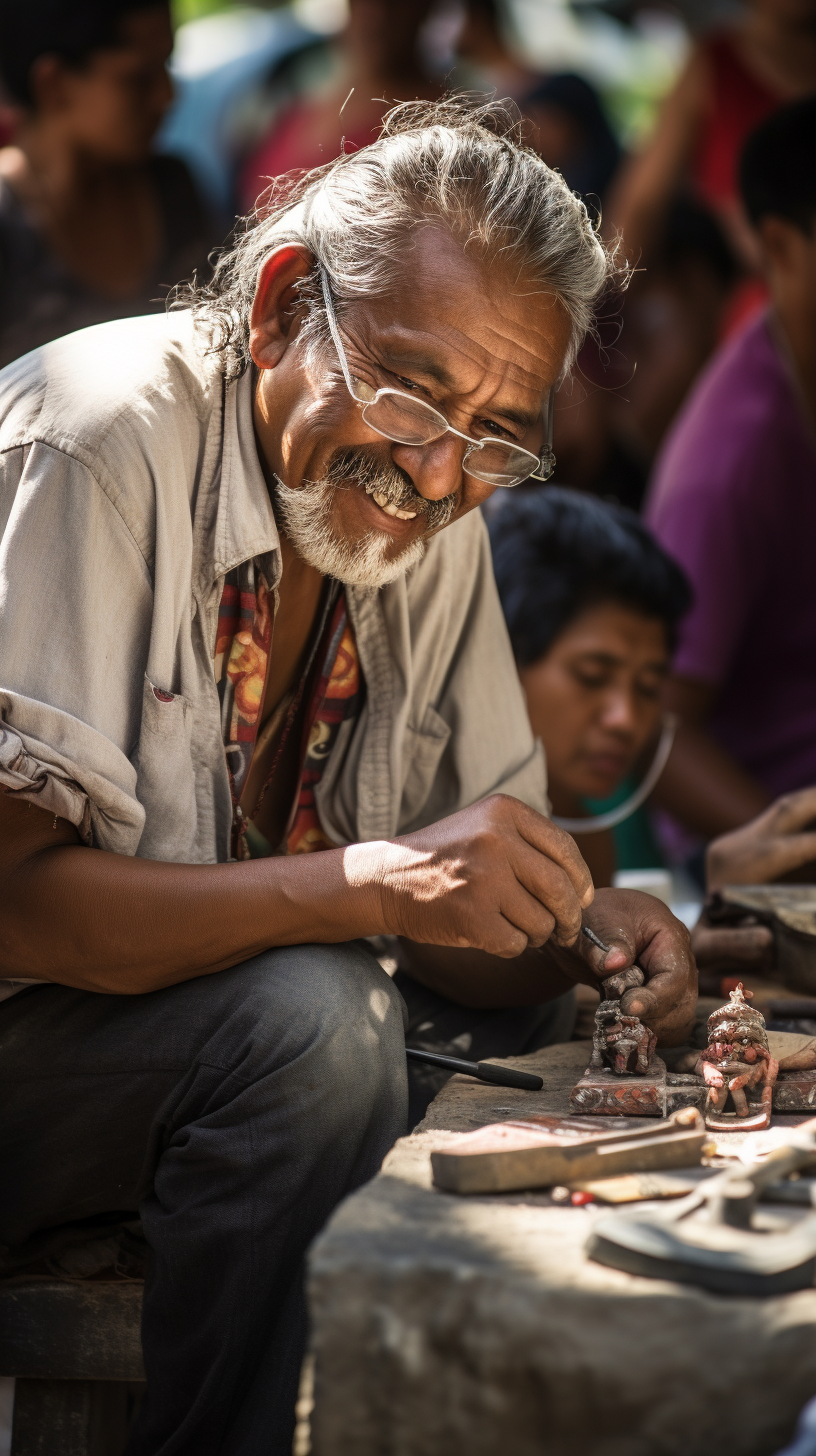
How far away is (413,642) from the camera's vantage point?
2.70 m

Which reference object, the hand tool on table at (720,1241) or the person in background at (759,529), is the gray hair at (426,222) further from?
the person in background at (759,529)

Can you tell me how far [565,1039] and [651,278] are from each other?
4411 mm

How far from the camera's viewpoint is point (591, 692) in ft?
12.3

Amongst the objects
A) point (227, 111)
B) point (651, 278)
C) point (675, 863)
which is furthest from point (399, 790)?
point (227, 111)

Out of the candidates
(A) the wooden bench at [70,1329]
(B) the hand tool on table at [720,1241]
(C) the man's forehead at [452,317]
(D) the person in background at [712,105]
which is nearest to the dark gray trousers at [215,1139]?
(A) the wooden bench at [70,1329]

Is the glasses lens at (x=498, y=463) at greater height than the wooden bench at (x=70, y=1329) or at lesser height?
greater

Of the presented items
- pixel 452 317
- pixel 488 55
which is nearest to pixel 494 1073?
pixel 452 317

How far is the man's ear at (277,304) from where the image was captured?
7.48ft

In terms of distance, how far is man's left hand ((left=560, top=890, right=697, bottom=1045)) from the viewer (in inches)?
85.4

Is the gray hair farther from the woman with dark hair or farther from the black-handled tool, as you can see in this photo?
the woman with dark hair

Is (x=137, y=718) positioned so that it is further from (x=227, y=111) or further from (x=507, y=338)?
(x=227, y=111)

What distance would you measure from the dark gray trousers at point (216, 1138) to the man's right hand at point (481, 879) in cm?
15

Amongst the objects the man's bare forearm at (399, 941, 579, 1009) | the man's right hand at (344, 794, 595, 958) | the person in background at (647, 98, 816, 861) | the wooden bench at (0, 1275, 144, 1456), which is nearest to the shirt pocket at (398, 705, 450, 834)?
the man's bare forearm at (399, 941, 579, 1009)

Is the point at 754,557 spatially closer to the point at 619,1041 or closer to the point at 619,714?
the point at 619,714
